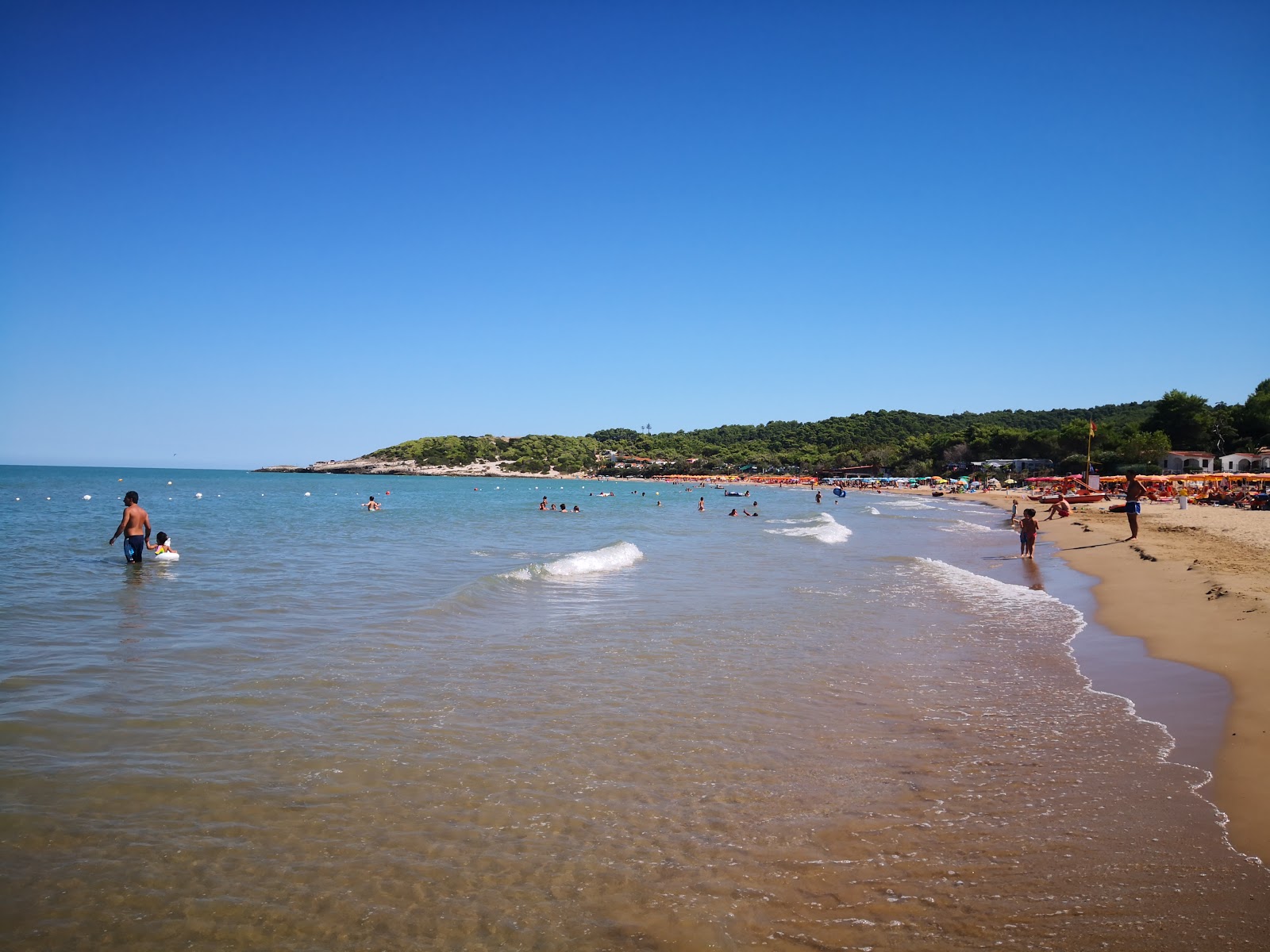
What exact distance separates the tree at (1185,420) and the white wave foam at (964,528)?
54621mm

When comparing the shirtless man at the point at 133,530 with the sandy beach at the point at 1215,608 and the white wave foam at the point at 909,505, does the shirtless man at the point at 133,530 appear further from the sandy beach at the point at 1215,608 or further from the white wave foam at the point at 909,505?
the white wave foam at the point at 909,505

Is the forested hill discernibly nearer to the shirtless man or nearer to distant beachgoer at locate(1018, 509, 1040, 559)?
distant beachgoer at locate(1018, 509, 1040, 559)

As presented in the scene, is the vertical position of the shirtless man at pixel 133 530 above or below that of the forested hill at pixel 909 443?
below

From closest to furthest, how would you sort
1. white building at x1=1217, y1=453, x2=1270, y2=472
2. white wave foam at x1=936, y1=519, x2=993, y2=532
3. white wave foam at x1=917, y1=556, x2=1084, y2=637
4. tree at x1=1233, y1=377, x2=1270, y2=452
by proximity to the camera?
white wave foam at x1=917, y1=556, x2=1084, y2=637 → white wave foam at x1=936, y1=519, x2=993, y2=532 → white building at x1=1217, y1=453, x2=1270, y2=472 → tree at x1=1233, y1=377, x2=1270, y2=452

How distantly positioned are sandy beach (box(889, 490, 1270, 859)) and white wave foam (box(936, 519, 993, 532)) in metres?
5.32

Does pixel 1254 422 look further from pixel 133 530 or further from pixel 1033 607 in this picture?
pixel 133 530

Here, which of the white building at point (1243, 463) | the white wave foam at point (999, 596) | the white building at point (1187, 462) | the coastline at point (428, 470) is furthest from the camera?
the coastline at point (428, 470)

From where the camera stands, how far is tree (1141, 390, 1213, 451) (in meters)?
78.1

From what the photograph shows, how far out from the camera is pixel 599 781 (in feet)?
17.3

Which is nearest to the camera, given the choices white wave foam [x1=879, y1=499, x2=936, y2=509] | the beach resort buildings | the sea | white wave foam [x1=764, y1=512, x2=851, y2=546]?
the sea

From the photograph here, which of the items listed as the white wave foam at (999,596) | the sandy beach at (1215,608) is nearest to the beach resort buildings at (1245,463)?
the sandy beach at (1215,608)

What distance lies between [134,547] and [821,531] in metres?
22.9

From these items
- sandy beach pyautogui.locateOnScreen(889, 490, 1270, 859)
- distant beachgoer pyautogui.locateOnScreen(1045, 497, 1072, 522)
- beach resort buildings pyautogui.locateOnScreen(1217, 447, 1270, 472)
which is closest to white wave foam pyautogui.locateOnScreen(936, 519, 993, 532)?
distant beachgoer pyautogui.locateOnScreen(1045, 497, 1072, 522)

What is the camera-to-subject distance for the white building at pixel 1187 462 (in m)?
69.4
